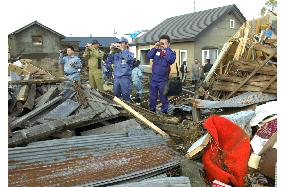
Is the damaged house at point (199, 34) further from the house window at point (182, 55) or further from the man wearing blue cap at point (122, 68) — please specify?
the man wearing blue cap at point (122, 68)

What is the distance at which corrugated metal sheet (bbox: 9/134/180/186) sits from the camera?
3637 millimetres

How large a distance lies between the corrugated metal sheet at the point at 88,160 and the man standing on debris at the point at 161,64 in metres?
2.71

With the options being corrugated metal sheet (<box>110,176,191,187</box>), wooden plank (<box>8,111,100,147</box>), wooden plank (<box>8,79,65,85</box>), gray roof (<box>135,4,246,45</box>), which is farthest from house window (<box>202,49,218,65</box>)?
corrugated metal sheet (<box>110,176,191,187</box>)

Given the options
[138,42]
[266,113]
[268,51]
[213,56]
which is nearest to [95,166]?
[266,113]

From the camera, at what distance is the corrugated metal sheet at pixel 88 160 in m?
3.64

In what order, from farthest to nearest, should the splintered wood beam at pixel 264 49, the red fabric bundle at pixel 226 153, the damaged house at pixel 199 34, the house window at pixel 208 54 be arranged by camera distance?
1. the house window at pixel 208 54
2. the damaged house at pixel 199 34
3. the splintered wood beam at pixel 264 49
4. the red fabric bundle at pixel 226 153

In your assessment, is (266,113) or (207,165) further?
(266,113)

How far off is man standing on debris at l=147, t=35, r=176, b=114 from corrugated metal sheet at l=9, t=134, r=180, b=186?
271 cm

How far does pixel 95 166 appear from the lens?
395 centimetres

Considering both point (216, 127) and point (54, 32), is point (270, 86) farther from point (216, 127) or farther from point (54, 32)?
point (54, 32)

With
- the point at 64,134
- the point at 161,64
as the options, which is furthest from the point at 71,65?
the point at 64,134

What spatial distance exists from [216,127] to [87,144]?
1.95 metres

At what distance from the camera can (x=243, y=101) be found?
21.7ft

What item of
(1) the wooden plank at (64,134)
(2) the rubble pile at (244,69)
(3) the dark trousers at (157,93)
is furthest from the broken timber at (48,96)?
(2) the rubble pile at (244,69)
